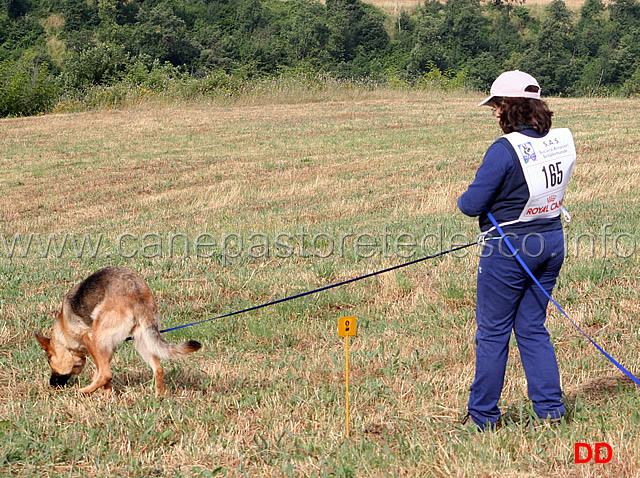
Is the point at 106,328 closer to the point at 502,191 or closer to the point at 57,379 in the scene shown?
the point at 57,379

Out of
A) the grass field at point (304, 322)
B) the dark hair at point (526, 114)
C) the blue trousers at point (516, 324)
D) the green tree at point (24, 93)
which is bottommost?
the green tree at point (24, 93)

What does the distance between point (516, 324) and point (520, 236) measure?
0.52 meters

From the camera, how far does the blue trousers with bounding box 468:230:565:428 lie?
3.77 meters

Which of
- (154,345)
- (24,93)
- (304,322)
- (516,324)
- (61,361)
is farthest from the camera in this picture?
(24,93)

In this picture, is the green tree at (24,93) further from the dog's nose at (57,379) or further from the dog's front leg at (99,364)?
the dog's front leg at (99,364)

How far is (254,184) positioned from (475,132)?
28.1 feet

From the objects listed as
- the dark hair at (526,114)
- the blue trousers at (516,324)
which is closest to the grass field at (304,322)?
the blue trousers at (516,324)

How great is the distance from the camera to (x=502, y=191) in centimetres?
380

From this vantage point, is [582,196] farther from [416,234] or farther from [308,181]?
[308,181]

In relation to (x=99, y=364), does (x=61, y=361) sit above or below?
below

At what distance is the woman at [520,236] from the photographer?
147 inches

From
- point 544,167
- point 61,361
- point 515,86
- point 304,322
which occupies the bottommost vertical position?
point 304,322

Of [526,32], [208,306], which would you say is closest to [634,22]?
[526,32]

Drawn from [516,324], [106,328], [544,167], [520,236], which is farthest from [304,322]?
[544,167]
